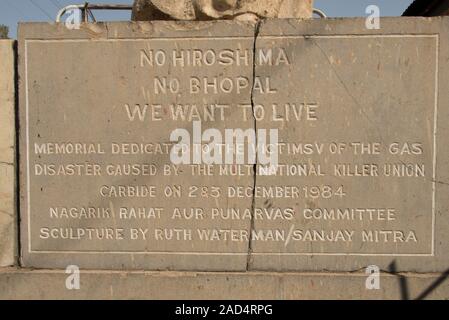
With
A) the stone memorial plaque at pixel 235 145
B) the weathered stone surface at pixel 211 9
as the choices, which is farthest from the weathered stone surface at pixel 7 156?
the weathered stone surface at pixel 211 9

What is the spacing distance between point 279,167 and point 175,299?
98cm

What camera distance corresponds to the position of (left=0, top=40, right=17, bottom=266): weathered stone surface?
2.38 meters

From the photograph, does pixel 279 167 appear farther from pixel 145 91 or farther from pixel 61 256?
pixel 61 256

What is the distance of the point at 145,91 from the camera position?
2.34m

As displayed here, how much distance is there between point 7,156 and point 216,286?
148cm

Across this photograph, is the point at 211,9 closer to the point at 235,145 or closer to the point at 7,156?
the point at 235,145

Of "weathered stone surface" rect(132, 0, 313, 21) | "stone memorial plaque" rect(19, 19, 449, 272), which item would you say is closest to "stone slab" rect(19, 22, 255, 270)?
"stone memorial plaque" rect(19, 19, 449, 272)

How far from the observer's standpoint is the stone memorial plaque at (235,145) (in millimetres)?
2277

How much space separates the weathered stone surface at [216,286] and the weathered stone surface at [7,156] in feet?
0.58

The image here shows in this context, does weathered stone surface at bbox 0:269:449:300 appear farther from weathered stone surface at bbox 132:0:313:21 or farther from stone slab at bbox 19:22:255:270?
weathered stone surface at bbox 132:0:313:21

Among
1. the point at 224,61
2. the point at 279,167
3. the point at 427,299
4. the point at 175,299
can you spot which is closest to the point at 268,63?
the point at 224,61

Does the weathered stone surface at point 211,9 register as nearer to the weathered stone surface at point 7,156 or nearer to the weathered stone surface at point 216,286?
the weathered stone surface at point 7,156

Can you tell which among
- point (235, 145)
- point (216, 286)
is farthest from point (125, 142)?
point (216, 286)

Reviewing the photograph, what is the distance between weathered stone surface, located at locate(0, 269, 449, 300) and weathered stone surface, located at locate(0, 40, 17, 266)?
176 mm
